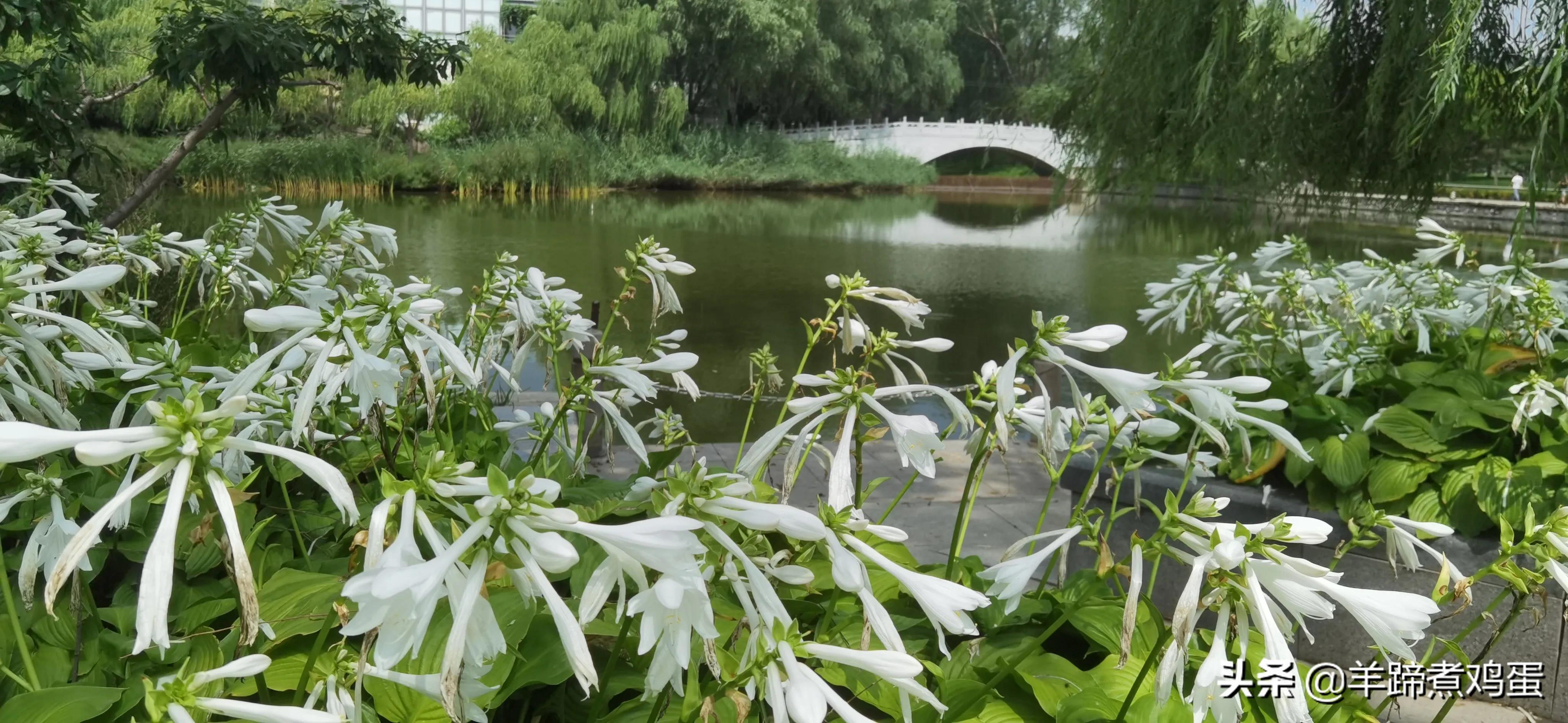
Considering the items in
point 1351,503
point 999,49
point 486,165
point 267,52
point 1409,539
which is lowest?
point 1351,503

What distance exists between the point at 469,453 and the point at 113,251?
0.95 meters

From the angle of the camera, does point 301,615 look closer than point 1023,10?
Yes

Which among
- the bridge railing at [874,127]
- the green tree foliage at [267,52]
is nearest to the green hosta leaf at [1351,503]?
the green tree foliage at [267,52]

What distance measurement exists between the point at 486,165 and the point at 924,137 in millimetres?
14774

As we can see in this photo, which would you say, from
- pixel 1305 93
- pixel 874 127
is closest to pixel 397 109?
pixel 874 127

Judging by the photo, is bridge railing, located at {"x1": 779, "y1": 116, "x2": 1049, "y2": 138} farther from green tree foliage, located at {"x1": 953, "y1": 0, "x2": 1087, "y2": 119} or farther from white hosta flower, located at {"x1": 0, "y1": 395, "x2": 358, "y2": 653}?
white hosta flower, located at {"x1": 0, "y1": 395, "x2": 358, "y2": 653}

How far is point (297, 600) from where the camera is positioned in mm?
1124

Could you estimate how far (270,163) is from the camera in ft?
58.0

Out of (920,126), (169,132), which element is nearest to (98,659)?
(169,132)

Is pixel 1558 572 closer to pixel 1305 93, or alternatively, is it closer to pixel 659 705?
pixel 659 705

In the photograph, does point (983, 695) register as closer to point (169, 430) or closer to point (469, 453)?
point (169, 430)

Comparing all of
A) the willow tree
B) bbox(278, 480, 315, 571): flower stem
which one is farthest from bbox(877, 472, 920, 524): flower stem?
the willow tree

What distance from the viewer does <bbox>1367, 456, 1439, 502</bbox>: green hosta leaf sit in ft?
7.52

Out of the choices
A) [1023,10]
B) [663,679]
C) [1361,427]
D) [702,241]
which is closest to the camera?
[663,679]
